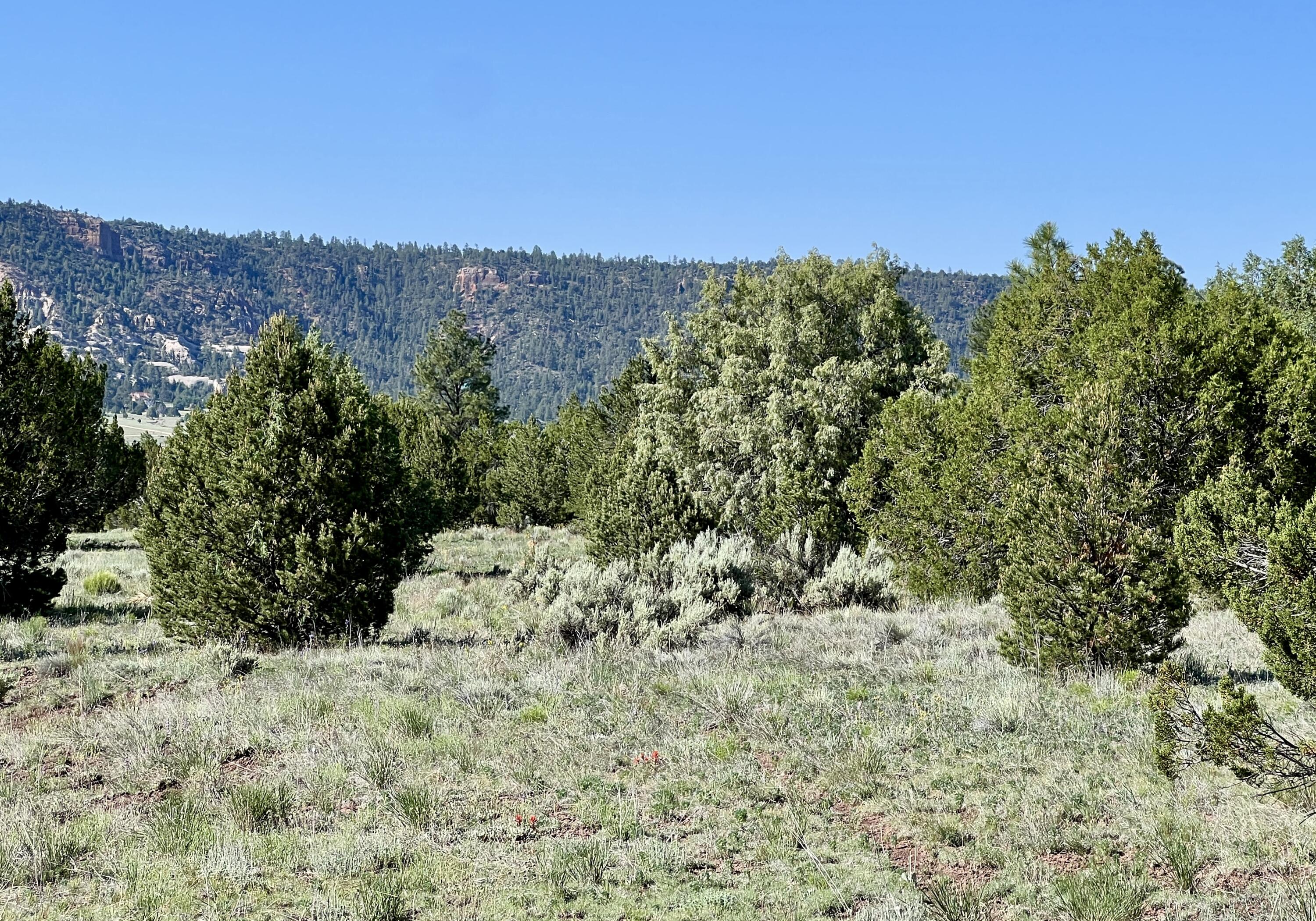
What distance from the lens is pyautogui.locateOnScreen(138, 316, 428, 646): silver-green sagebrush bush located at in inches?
498

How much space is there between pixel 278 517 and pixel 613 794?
7.61m

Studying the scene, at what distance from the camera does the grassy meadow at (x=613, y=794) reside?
559 cm

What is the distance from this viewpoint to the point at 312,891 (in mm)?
5703

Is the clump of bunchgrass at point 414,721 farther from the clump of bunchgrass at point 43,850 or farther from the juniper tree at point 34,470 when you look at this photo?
the juniper tree at point 34,470

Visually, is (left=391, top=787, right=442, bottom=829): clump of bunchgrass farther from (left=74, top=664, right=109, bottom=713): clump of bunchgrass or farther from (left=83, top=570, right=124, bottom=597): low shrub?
(left=83, top=570, right=124, bottom=597): low shrub

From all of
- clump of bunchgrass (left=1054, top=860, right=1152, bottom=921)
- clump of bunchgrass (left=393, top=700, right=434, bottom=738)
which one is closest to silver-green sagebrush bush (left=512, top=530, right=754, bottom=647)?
clump of bunchgrass (left=393, top=700, right=434, bottom=738)

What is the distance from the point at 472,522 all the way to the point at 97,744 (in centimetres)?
3945

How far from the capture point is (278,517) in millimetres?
12656

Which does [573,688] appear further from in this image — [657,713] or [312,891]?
[312,891]

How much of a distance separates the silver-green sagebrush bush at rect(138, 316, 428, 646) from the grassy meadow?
5.16ft

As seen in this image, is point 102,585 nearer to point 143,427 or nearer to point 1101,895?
point 1101,895

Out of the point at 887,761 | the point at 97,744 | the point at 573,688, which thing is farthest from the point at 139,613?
the point at 887,761

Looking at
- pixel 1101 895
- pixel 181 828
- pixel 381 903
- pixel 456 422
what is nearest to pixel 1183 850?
pixel 1101 895

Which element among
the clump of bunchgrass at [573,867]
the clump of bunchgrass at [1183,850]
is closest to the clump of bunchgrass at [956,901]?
the clump of bunchgrass at [1183,850]
